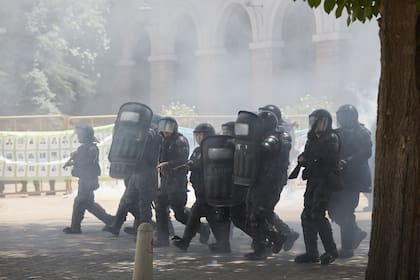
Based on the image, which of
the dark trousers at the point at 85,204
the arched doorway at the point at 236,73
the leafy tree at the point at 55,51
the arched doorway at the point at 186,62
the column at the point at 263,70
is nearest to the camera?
the dark trousers at the point at 85,204

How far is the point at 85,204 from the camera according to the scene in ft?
44.1

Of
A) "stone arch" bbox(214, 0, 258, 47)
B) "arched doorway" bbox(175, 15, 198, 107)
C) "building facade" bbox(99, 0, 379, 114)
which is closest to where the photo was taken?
"building facade" bbox(99, 0, 379, 114)

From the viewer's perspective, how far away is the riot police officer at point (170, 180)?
38.7 feet

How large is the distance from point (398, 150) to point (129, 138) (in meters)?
5.41

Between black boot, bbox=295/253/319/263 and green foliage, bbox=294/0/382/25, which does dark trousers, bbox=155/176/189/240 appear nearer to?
black boot, bbox=295/253/319/263

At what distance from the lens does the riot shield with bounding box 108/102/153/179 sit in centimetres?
1212

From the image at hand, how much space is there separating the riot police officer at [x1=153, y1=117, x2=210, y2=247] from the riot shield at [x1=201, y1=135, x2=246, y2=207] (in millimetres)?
1143

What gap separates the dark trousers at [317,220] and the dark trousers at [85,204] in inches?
169

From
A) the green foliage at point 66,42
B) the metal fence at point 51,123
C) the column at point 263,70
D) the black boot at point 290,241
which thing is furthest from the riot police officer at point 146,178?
the green foliage at point 66,42

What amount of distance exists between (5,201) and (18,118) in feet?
8.19

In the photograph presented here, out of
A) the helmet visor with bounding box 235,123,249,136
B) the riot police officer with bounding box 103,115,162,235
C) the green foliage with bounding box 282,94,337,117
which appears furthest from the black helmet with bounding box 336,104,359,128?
the green foliage with bounding box 282,94,337,117

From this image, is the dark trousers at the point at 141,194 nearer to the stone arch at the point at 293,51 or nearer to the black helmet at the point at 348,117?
the black helmet at the point at 348,117

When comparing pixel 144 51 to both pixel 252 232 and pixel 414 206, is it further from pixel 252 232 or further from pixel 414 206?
pixel 414 206

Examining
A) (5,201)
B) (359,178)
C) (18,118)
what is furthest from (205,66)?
(359,178)
